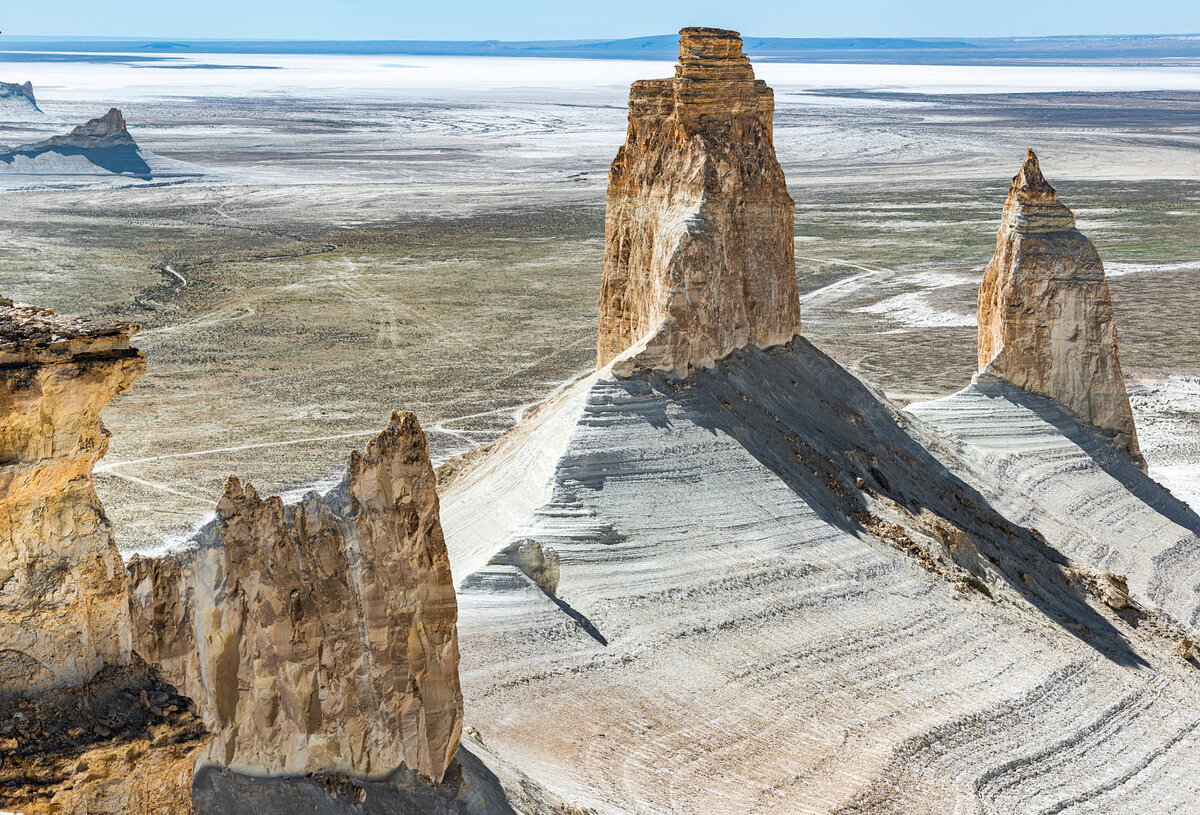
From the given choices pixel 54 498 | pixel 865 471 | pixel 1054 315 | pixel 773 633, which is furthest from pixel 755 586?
pixel 54 498

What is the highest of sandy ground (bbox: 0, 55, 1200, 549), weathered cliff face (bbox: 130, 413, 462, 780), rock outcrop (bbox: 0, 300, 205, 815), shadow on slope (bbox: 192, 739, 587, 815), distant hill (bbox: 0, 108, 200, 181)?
rock outcrop (bbox: 0, 300, 205, 815)

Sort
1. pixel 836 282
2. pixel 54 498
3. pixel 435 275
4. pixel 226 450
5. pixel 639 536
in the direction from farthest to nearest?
pixel 435 275
pixel 836 282
pixel 226 450
pixel 639 536
pixel 54 498

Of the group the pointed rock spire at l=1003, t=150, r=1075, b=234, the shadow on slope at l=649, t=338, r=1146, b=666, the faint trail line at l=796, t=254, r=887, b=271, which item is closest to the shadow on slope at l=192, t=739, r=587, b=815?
the shadow on slope at l=649, t=338, r=1146, b=666

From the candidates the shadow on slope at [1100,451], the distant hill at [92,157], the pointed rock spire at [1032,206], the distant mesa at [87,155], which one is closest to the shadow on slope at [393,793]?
the shadow on slope at [1100,451]

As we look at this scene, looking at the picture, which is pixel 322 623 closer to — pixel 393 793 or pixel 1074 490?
pixel 393 793

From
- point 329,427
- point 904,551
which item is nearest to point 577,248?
point 329,427

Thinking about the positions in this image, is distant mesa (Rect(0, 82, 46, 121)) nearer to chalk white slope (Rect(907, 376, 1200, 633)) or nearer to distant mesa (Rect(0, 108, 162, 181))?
distant mesa (Rect(0, 108, 162, 181))
